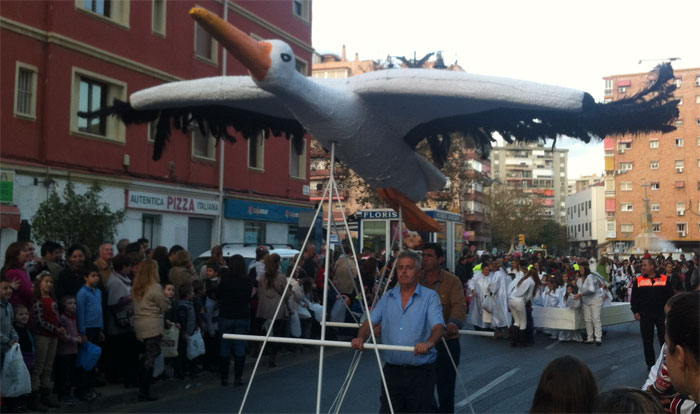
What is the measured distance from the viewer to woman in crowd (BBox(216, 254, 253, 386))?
9758 millimetres

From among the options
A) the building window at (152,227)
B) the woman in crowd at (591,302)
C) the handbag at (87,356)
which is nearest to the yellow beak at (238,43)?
the handbag at (87,356)

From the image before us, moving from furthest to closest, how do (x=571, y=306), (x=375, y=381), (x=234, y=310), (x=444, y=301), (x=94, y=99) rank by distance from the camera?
1. (x=94, y=99)
2. (x=571, y=306)
3. (x=375, y=381)
4. (x=234, y=310)
5. (x=444, y=301)

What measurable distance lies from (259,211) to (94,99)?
8.21 meters

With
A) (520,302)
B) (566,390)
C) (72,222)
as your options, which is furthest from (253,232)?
(566,390)

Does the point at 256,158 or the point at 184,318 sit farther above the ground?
the point at 256,158

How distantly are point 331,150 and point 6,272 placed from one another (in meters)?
4.40

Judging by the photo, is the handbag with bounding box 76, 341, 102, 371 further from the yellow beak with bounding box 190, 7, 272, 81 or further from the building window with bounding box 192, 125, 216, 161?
the building window with bounding box 192, 125, 216, 161

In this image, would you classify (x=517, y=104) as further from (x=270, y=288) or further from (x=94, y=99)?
(x=94, y=99)

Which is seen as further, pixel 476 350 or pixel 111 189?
pixel 111 189

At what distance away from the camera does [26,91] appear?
17297mm

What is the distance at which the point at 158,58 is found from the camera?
21.5 metres

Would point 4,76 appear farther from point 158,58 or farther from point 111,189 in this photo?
point 158,58

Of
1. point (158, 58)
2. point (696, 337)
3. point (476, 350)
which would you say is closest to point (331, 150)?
point (696, 337)

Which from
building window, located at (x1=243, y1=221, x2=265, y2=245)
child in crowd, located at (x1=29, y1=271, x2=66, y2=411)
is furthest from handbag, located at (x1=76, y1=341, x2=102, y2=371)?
building window, located at (x1=243, y1=221, x2=265, y2=245)
